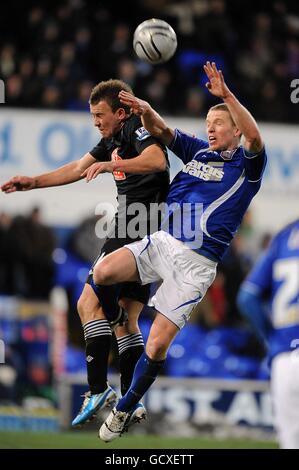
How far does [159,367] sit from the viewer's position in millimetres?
8180

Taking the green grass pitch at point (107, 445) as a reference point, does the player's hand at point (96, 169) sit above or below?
above

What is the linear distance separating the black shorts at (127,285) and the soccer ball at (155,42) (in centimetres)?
151

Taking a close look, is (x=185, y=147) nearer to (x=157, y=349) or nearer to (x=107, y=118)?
(x=107, y=118)

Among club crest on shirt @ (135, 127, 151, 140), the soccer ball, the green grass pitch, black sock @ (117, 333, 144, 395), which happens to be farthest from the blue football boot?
the green grass pitch

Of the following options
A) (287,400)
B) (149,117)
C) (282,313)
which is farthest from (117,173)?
(287,400)

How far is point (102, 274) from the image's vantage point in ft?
26.1

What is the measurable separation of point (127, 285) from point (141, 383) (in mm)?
877

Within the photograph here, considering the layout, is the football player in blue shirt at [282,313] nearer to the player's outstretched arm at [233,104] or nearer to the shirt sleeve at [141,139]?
the player's outstretched arm at [233,104]

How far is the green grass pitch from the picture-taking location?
12.5m

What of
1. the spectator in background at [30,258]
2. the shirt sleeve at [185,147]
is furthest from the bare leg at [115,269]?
the spectator in background at [30,258]

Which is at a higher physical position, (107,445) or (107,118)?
(107,118)

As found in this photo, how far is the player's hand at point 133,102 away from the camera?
305 inches

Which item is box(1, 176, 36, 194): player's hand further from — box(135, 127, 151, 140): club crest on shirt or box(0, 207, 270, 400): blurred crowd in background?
box(0, 207, 270, 400): blurred crowd in background

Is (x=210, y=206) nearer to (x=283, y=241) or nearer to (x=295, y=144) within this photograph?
(x=283, y=241)
